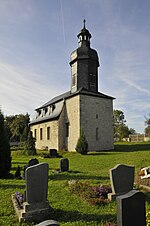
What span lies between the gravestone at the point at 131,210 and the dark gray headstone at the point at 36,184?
2.42 m

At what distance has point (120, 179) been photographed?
687 centimetres

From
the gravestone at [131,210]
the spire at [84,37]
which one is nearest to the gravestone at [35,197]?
the gravestone at [131,210]

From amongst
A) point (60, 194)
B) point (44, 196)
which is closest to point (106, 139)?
point (60, 194)

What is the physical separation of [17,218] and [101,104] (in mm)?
24373

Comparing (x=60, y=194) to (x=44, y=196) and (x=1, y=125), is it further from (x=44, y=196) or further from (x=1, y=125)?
(x=1, y=125)

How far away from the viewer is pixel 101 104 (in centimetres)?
2895

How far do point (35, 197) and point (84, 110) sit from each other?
2223cm

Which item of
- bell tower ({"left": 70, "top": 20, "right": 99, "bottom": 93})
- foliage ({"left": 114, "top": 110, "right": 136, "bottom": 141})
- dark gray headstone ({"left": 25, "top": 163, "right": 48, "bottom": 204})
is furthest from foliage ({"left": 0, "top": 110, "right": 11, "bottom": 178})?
foliage ({"left": 114, "top": 110, "right": 136, "bottom": 141})

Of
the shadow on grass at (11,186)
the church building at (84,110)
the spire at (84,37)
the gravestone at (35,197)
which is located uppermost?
the spire at (84,37)

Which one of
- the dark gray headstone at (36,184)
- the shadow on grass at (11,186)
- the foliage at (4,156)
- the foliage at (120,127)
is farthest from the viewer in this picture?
the foliage at (120,127)

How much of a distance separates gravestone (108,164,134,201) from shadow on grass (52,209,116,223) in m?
1.51

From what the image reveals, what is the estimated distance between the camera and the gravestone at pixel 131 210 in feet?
11.3

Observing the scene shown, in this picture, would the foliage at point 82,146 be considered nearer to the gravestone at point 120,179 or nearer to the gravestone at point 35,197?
the gravestone at point 120,179

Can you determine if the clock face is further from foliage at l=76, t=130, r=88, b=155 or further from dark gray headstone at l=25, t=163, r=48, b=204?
dark gray headstone at l=25, t=163, r=48, b=204
